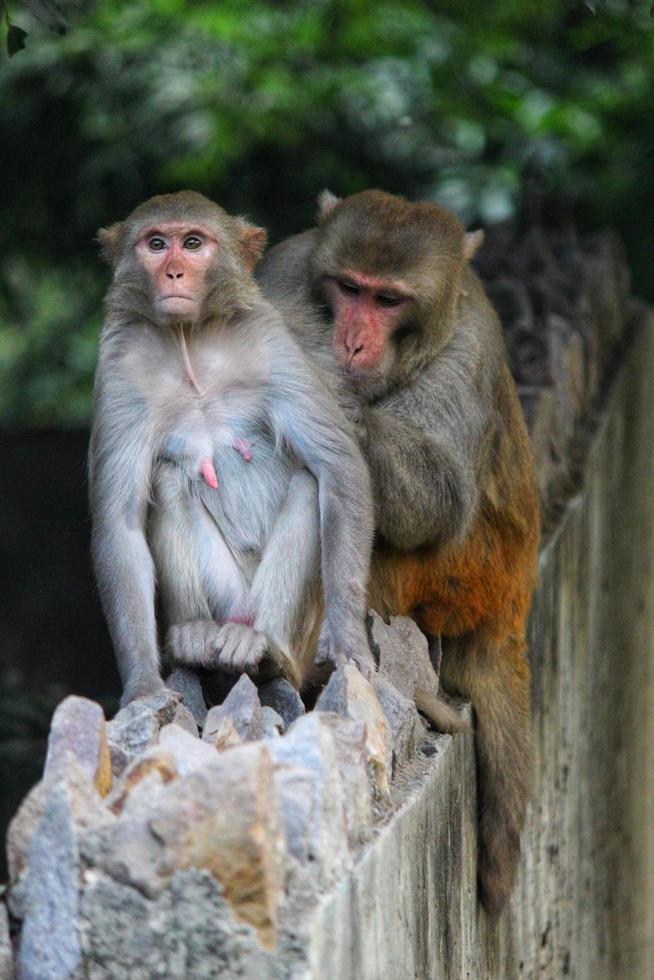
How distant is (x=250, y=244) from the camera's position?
3.59 meters

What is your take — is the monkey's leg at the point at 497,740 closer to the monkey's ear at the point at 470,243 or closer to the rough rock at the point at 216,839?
the monkey's ear at the point at 470,243

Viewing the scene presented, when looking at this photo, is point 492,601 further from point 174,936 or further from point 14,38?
point 174,936

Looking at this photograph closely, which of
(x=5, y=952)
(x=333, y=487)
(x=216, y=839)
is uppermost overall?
(x=333, y=487)

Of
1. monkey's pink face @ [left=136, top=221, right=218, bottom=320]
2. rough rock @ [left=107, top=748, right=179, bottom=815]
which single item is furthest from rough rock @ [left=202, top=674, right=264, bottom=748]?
monkey's pink face @ [left=136, top=221, right=218, bottom=320]

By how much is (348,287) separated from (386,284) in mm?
125

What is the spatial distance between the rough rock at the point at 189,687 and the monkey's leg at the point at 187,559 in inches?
6.4

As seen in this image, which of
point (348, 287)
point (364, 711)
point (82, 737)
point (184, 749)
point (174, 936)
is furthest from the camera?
point (348, 287)

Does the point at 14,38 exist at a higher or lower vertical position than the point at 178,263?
higher

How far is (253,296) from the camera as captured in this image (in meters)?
3.51

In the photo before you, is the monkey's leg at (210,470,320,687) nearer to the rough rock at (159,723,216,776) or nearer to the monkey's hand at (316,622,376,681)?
the monkey's hand at (316,622,376,681)

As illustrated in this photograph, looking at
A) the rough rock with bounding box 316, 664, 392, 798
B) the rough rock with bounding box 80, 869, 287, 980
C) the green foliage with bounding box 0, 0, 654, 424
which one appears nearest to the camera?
the rough rock with bounding box 80, 869, 287, 980

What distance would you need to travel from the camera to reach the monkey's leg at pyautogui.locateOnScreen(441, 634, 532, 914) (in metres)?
3.65

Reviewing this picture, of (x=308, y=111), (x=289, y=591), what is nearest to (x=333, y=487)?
(x=289, y=591)

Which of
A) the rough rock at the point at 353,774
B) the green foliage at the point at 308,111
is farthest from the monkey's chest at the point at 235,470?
the green foliage at the point at 308,111
